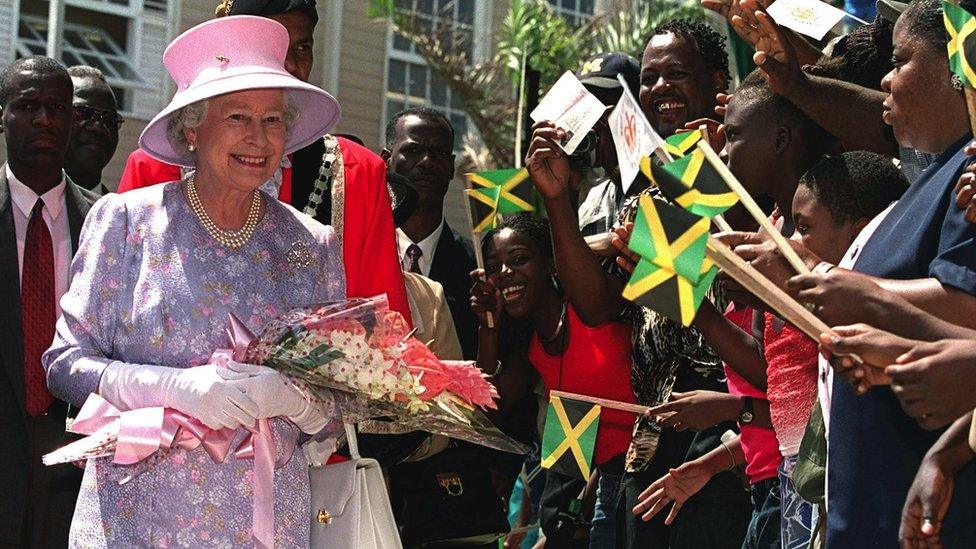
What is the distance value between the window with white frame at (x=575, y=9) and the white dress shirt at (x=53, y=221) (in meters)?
16.1

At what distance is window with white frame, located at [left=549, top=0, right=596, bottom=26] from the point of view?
22.0m

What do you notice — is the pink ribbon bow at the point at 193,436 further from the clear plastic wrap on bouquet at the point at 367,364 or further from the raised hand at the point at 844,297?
the raised hand at the point at 844,297

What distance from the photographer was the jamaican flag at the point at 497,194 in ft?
21.1

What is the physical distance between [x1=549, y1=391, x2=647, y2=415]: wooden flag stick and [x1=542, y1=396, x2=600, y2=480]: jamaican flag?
0.02 meters

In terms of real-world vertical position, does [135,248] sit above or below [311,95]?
below

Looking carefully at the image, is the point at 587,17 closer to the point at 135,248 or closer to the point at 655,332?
the point at 655,332

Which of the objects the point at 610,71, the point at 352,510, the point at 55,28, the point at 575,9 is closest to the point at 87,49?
the point at 55,28

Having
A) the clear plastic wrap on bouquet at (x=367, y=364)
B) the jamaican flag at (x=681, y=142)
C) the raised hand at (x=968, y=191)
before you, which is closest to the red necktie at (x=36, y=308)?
the clear plastic wrap on bouquet at (x=367, y=364)

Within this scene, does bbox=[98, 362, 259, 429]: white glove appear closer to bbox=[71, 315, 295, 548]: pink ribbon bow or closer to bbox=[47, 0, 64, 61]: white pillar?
bbox=[71, 315, 295, 548]: pink ribbon bow

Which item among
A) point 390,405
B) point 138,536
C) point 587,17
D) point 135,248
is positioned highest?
point 587,17

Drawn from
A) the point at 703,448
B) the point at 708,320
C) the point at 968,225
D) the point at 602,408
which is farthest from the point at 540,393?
the point at 968,225

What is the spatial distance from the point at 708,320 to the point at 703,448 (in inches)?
25.5

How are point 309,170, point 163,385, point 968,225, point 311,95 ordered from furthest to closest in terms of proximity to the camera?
point 309,170 < point 311,95 < point 163,385 < point 968,225

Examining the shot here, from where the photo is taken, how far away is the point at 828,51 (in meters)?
5.77
